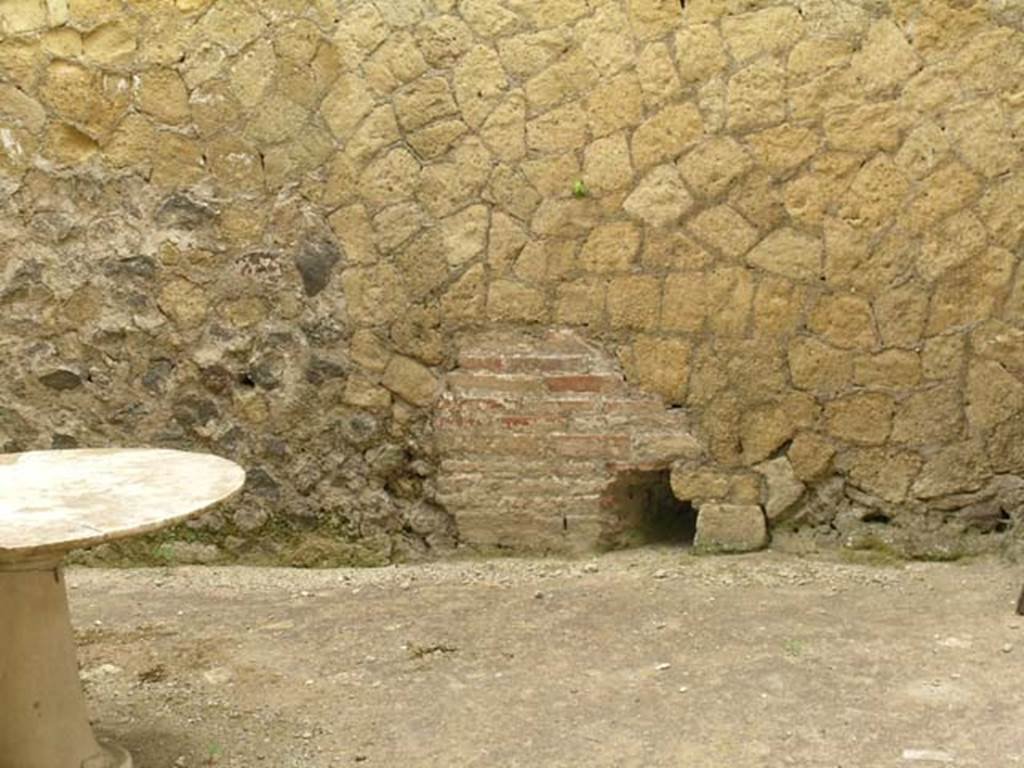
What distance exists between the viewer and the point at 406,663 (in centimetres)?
371

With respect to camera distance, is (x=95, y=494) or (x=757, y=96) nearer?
(x=95, y=494)

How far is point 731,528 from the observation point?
172 inches

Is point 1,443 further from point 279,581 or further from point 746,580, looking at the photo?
point 746,580

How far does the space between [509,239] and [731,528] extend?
113cm

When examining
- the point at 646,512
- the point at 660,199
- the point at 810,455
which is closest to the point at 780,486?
the point at 810,455

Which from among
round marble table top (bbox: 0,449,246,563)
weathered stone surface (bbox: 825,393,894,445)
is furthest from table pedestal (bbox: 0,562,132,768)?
weathered stone surface (bbox: 825,393,894,445)

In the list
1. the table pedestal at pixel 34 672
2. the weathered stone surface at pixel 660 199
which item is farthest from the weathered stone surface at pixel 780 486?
the table pedestal at pixel 34 672

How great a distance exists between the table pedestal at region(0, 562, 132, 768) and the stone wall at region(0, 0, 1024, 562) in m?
1.55

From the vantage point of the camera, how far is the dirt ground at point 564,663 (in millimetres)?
3186

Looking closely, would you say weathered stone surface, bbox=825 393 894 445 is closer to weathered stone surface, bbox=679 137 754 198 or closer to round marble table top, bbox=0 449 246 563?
weathered stone surface, bbox=679 137 754 198

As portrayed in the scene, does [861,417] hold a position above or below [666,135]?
below

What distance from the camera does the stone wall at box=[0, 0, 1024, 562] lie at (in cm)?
414

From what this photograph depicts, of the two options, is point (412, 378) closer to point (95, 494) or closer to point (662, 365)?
point (662, 365)

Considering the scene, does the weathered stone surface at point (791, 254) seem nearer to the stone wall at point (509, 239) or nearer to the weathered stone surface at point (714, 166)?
the stone wall at point (509, 239)
